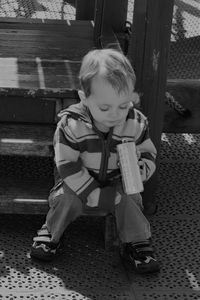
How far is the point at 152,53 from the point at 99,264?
1136 millimetres

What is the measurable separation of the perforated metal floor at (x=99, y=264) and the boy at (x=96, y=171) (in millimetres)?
90

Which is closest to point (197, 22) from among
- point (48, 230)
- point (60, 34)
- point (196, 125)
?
point (60, 34)

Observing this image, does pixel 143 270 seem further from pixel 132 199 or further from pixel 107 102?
pixel 107 102

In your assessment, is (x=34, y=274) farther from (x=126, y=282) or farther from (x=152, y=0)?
(x=152, y=0)

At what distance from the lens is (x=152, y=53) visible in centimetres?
391

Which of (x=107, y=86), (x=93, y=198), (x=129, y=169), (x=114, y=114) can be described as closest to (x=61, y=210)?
(x=93, y=198)

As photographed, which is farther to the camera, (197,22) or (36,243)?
(197,22)

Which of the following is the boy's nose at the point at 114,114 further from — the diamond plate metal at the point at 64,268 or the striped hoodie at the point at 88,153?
the diamond plate metal at the point at 64,268

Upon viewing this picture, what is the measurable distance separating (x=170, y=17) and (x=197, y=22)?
3.97 meters

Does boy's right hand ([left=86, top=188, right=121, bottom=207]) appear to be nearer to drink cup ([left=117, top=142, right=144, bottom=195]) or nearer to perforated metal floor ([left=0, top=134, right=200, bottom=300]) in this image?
drink cup ([left=117, top=142, right=144, bottom=195])

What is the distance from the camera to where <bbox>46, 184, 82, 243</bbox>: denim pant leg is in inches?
143

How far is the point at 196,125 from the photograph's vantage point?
15.1ft

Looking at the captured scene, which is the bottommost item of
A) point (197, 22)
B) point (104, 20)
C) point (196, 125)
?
point (197, 22)

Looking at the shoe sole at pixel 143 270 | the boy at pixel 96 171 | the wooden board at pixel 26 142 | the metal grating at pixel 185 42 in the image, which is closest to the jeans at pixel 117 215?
the boy at pixel 96 171
